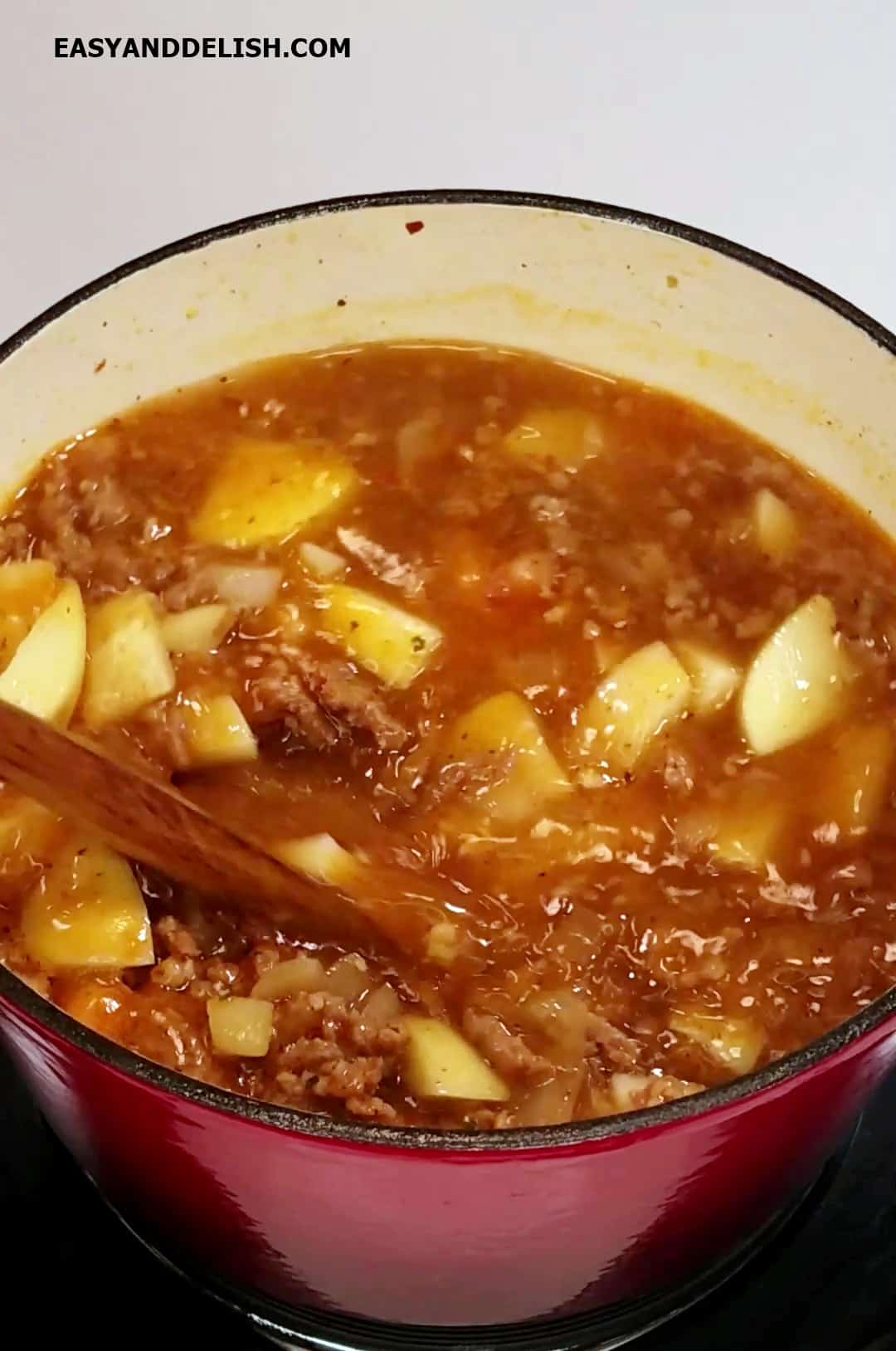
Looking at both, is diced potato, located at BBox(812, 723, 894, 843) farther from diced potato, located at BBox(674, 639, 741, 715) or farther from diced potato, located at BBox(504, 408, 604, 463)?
diced potato, located at BBox(504, 408, 604, 463)

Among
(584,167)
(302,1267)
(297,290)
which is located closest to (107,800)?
(302,1267)

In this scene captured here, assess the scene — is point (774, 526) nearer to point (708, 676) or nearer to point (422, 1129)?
point (708, 676)

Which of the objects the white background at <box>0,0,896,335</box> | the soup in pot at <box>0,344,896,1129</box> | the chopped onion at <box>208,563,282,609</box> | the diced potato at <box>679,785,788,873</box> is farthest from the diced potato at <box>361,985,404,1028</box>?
the white background at <box>0,0,896,335</box>

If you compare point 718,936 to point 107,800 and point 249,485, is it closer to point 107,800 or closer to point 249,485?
point 107,800

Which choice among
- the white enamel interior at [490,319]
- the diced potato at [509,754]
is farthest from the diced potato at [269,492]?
the diced potato at [509,754]

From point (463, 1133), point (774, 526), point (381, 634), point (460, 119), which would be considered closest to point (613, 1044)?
point (463, 1133)

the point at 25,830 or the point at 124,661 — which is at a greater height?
the point at 124,661

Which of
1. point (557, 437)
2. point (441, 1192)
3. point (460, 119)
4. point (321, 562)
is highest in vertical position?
point (460, 119)
